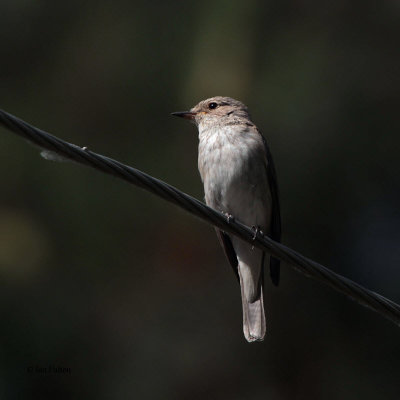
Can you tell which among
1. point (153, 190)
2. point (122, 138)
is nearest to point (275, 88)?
point (122, 138)

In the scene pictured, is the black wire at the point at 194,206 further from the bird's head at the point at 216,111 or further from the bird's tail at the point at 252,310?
the bird's head at the point at 216,111

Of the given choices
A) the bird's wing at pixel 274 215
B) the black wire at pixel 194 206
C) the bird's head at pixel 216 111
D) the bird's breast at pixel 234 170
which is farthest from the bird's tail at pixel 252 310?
the black wire at pixel 194 206

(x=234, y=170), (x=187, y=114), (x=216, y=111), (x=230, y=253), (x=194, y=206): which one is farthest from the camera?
(x=187, y=114)

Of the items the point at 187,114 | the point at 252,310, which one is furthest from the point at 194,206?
the point at 187,114

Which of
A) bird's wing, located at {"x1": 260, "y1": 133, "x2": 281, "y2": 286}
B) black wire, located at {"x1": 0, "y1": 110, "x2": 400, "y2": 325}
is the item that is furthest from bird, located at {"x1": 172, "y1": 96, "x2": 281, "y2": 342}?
black wire, located at {"x1": 0, "y1": 110, "x2": 400, "y2": 325}

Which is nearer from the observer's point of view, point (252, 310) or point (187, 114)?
point (252, 310)

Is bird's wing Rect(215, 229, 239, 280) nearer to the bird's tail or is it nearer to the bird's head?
the bird's tail

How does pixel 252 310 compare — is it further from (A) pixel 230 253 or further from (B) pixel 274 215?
(B) pixel 274 215

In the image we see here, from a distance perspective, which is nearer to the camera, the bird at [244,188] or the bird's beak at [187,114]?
the bird at [244,188]

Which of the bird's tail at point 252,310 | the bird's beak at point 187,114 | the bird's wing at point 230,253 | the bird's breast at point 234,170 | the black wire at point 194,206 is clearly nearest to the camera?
the black wire at point 194,206
